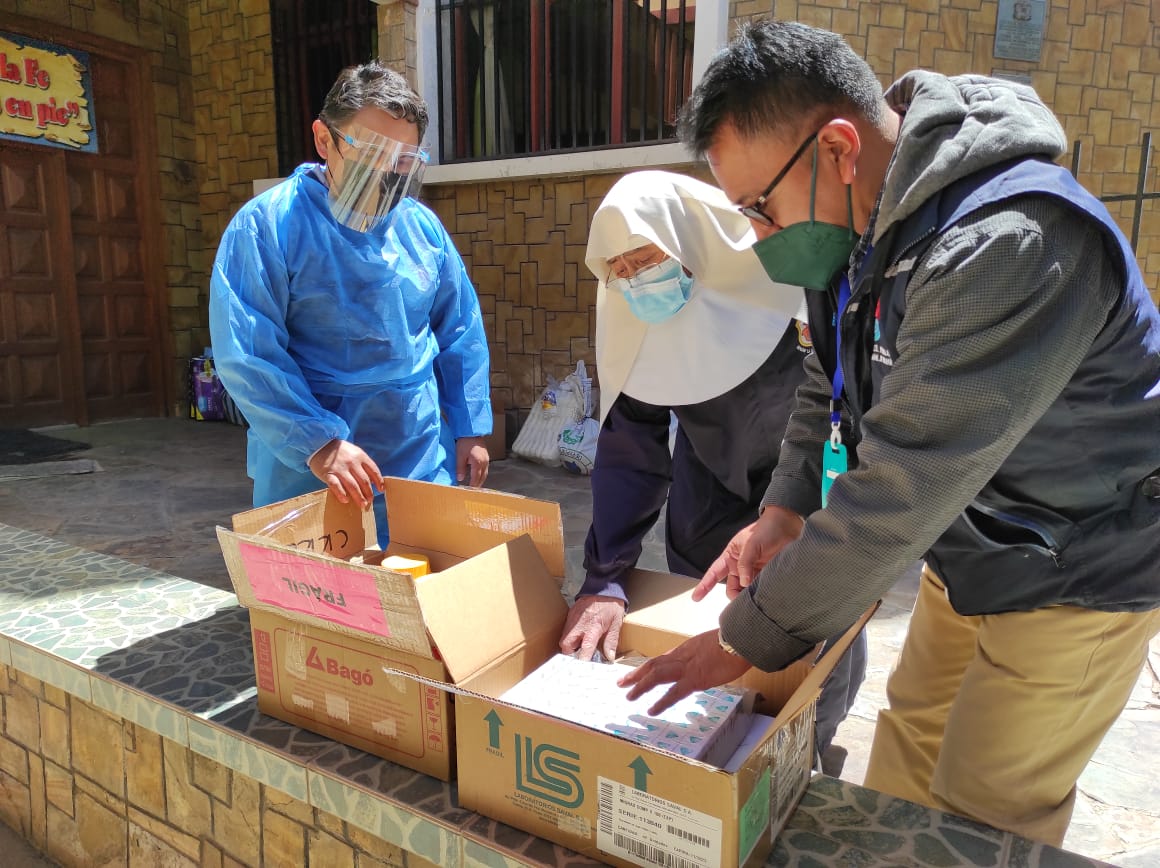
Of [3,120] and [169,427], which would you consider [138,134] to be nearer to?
[3,120]

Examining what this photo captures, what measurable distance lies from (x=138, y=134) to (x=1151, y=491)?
872 centimetres

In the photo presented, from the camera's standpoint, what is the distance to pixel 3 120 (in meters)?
6.72

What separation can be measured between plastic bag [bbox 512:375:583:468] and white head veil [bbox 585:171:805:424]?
394cm

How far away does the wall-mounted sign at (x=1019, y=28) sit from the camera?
18.2 ft

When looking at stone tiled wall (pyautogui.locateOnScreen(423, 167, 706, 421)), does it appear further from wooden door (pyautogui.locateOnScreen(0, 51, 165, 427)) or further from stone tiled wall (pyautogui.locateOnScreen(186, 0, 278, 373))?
wooden door (pyautogui.locateOnScreen(0, 51, 165, 427))

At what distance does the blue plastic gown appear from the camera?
179 centimetres

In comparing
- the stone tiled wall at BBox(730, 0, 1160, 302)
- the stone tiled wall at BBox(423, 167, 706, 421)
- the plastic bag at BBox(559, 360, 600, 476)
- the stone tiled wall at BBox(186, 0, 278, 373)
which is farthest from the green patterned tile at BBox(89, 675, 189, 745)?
the stone tiled wall at BBox(186, 0, 278, 373)

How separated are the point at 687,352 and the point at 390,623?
3.01 ft

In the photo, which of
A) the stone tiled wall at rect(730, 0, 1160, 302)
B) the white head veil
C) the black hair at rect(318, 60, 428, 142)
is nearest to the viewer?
the white head veil

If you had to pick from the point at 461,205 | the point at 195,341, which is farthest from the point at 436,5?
the point at 195,341

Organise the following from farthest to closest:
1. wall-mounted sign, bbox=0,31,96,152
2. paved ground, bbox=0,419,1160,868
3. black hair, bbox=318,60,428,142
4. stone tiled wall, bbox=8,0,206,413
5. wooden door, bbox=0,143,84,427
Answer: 1. stone tiled wall, bbox=8,0,206,413
2. wooden door, bbox=0,143,84,427
3. wall-mounted sign, bbox=0,31,96,152
4. paved ground, bbox=0,419,1160,868
5. black hair, bbox=318,60,428,142

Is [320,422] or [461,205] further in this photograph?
[461,205]

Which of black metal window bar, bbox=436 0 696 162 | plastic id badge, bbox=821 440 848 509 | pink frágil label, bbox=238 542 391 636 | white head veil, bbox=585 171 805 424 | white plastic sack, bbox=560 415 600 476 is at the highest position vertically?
black metal window bar, bbox=436 0 696 162

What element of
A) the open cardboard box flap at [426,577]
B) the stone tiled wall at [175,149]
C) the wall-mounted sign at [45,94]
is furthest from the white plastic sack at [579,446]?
the wall-mounted sign at [45,94]
